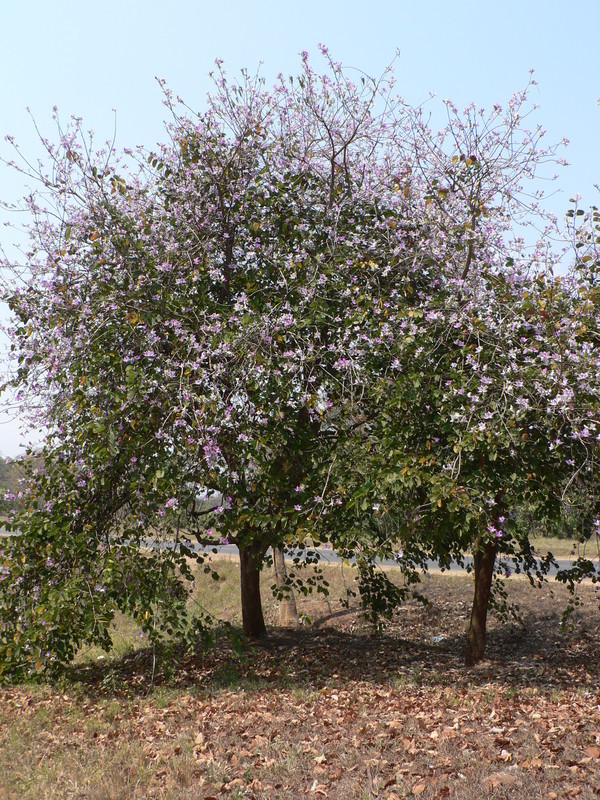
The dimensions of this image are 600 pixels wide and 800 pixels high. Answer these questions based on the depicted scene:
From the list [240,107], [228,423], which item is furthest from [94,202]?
[228,423]

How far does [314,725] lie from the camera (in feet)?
26.6

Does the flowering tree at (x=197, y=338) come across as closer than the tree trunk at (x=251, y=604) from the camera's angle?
Yes

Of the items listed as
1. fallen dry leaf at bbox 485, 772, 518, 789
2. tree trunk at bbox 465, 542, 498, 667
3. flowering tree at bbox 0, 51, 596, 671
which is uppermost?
flowering tree at bbox 0, 51, 596, 671

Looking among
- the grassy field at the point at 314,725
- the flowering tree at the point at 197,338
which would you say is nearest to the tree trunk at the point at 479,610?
the grassy field at the point at 314,725

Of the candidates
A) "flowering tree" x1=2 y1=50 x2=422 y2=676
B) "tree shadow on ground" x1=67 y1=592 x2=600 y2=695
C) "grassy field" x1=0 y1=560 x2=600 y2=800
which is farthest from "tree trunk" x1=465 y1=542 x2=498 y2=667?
"flowering tree" x1=2 y1=50 x2=422 y2=676

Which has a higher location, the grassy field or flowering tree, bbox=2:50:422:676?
flowering tree, bbox=2:50:422:676

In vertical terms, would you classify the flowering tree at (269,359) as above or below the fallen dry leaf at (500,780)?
above

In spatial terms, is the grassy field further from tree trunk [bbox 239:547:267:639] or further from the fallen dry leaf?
tree trunk [bbox 239:547:267:639]

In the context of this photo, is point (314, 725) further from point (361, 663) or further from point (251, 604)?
point (251, 604)

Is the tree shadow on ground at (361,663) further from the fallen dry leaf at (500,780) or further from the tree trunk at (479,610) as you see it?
the fallen dry leaf at (500,780)

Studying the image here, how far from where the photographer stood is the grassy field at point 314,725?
6.49m

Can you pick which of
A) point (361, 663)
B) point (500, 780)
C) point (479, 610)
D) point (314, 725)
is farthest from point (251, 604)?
point (500, 780)

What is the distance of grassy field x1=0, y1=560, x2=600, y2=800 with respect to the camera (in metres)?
6.49

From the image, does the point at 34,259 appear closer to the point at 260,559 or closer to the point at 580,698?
the point at 260,559
